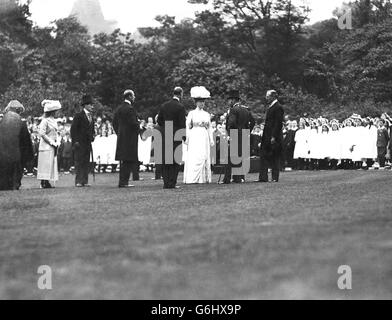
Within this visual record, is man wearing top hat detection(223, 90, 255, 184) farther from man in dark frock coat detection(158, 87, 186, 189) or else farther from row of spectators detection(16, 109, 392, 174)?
row of spectators detection(16, 109, 392, 174)

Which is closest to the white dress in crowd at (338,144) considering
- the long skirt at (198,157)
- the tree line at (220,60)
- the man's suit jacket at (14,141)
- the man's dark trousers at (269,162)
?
the tree line at (220,60)

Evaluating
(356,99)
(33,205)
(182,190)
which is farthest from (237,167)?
(356,99)

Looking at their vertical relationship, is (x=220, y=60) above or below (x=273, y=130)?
above

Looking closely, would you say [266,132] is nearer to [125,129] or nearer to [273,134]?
[273,134]

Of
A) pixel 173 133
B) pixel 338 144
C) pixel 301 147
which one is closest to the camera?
pixel 173 133

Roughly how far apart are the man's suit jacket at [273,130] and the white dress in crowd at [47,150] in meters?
5.07

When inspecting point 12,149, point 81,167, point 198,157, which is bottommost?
point 81,167

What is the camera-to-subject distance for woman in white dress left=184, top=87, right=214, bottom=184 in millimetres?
23953

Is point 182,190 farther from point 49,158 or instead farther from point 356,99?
point 356,99

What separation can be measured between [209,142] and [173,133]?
2579mm

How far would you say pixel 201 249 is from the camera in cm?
932

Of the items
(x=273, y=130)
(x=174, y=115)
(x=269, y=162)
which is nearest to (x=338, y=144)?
(x=269, y=162)

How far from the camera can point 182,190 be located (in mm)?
20516

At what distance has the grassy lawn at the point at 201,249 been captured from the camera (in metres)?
7.42
